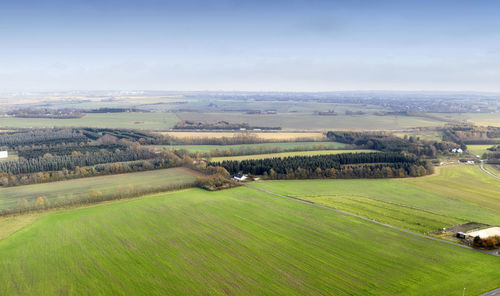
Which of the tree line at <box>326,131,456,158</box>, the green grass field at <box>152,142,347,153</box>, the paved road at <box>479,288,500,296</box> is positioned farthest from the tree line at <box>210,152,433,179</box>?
the paved road at <box>479,288,500,296</box>

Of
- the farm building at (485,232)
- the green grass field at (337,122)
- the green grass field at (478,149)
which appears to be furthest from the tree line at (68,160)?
the green grass field at (478,149)

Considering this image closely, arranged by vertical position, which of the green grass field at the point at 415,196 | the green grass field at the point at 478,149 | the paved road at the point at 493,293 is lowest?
the paved road at the point at 493,293

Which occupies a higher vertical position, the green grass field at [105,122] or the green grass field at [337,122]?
the green grass field at [337,122]

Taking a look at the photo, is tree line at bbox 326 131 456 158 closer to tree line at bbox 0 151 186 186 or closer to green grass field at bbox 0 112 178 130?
tree line at bbox 0 151 186 186

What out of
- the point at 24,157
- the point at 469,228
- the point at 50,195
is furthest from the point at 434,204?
the point at 24,157

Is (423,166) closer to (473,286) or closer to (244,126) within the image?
(473,286)

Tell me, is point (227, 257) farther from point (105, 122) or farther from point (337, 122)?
point (105, 122)

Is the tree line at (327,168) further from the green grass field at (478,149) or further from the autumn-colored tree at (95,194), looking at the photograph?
the green grass field at (478,149)
